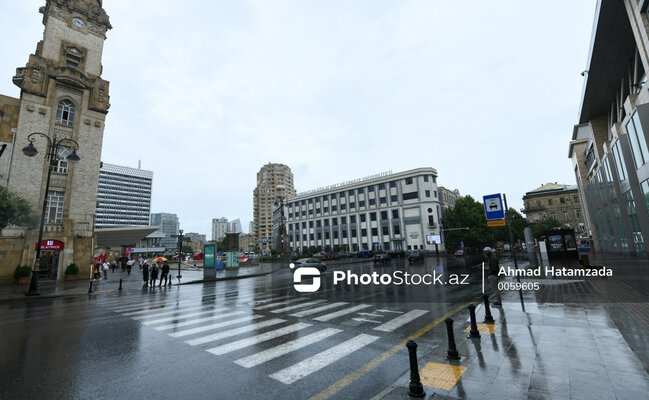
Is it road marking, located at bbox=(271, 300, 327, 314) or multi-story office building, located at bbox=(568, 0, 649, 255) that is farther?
multi-story office building, located at bbox=(568, 0, 649, 255)

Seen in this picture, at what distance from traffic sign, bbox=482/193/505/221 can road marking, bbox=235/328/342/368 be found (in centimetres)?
718

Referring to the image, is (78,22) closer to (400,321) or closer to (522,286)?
(400,321)

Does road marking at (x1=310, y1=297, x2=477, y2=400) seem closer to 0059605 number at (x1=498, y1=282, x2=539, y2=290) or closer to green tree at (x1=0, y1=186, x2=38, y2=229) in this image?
0059605 number at (x1=498, y1=282, x2=539, y2=290)

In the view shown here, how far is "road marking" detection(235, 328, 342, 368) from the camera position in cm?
550

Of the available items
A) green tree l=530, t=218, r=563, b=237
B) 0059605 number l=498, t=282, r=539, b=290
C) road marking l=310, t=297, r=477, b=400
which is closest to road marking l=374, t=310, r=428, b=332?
road marking l=310, t=297, r=477, b=400

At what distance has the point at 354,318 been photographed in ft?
28.6

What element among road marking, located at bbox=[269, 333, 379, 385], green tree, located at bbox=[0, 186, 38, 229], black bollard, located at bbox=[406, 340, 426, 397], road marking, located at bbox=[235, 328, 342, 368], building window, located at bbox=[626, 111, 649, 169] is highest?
building window, located at bbox=[626, 111, 649, 169]

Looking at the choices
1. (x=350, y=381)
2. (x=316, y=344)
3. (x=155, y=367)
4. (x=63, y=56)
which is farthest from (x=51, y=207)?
(x=350, y=381)

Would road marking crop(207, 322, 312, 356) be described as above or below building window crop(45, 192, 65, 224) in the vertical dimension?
below

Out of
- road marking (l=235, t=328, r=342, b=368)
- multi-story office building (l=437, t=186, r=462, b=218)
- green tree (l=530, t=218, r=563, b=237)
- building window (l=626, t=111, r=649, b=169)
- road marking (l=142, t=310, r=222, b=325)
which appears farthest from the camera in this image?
multi-story office building (l=437, t=186, r=462, b=218)

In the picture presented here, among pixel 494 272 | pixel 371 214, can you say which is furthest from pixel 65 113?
pixel 371 214

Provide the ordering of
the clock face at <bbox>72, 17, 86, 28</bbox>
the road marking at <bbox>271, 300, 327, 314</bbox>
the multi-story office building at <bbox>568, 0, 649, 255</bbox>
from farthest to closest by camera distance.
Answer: the clock face at <bbox>72, 17, 86, 28</bbox> → the multi-story office building at <bbox>568, 0, 649, 255</bbox> → the road marking at <bbox>271, 300, 327, 314</bbox>

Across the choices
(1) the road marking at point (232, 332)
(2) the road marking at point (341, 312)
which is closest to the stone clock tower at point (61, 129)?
(1) the road marking at point (232, 332)

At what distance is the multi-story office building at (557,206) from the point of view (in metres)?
75.2
